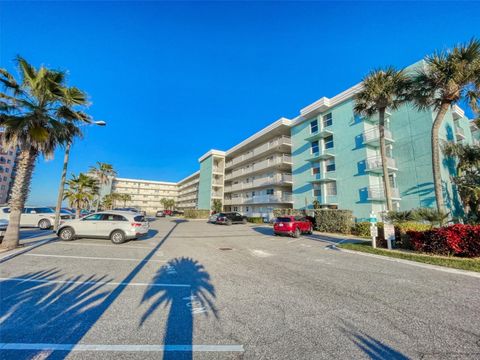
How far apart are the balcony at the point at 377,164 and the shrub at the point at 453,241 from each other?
512 inches

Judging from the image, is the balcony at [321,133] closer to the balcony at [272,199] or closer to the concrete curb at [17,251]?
the balcony at [272,199]

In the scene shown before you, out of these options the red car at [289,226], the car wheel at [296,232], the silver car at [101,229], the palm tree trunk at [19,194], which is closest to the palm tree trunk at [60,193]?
the silver car at [101,229]

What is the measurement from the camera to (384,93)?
1387 cm

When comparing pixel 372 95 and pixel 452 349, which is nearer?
pixel 452 349

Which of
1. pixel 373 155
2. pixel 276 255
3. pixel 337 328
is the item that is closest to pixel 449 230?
pixel 276 255

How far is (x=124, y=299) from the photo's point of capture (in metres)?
4.37

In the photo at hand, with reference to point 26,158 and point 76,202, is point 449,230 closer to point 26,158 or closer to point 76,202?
point 26,158

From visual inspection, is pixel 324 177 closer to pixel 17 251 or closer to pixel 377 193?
pixel 377 193

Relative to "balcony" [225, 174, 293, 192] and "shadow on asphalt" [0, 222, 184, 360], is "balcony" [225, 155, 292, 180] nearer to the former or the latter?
"balcony" [225, 174, 293, 192]

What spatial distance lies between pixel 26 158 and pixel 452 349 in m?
14.9

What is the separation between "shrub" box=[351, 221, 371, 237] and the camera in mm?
15945

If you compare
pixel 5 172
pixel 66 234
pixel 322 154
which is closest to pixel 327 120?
pixel 322 154

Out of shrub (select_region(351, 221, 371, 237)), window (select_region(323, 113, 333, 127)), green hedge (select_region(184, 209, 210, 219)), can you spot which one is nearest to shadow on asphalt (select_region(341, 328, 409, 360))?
shrub (select_region(351, 221, 371, 237))

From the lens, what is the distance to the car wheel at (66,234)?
11.0 metres
